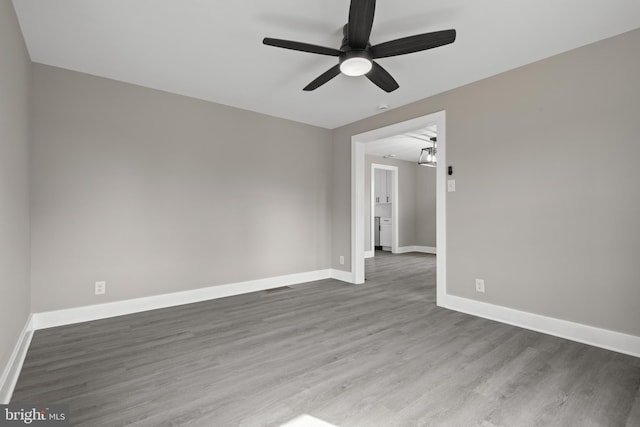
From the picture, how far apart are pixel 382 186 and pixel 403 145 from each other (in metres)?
2.45

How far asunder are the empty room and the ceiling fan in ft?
0.05

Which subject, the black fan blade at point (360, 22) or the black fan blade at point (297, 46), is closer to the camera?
the black fan blade at point (360, 22)

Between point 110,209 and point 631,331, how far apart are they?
185 inches

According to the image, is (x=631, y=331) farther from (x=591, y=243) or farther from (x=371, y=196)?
(x=371, y=196)

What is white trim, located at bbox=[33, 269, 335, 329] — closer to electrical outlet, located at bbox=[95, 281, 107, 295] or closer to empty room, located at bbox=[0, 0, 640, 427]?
empty room, located at bbox=[0, 0, 640, 427]

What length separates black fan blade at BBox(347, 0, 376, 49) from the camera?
1669 millimetres

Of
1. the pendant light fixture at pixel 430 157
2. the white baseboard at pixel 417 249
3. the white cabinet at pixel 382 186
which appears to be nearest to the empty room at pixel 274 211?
the pendant light fixture at pixel 430 157

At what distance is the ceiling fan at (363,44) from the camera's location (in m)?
1.79

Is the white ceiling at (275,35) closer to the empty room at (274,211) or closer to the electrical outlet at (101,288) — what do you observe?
the empty room at (274,211)

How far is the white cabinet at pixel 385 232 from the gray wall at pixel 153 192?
426 cm

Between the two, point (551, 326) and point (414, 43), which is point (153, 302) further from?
point (551, 326)

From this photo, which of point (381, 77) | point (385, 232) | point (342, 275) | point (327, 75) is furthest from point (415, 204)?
point (327, 75)

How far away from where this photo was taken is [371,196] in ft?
24.5

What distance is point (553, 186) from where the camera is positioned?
2676 mm
